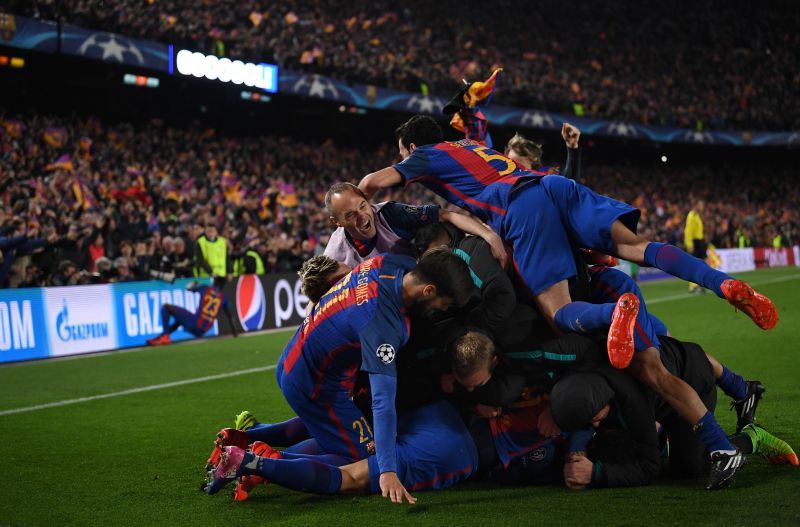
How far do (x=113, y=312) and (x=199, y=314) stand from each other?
1708mm

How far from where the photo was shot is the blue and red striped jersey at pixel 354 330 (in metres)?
4.33

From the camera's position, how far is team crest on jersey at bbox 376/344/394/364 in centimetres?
425

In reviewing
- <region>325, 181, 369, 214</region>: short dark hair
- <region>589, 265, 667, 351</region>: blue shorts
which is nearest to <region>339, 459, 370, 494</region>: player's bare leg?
<region>325, 181, 369, 214</region>: short dark hair

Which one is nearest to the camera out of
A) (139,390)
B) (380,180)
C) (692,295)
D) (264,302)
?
(380,180)

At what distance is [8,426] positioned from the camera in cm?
736

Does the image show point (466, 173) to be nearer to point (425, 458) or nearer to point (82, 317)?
point (425, 458)

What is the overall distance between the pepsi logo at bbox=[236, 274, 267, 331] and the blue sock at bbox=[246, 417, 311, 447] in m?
9.98

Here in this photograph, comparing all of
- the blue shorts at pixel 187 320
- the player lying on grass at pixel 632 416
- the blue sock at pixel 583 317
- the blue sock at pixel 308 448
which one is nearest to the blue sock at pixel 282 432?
the blue sock at pixel 308 448

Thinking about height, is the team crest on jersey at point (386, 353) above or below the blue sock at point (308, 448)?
above

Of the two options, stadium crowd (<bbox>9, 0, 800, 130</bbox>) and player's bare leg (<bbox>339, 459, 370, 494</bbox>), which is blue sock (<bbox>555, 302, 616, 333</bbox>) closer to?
player's bare leg (<bbox>339, 459, 370, 494</bbox>)

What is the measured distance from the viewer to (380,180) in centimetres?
553

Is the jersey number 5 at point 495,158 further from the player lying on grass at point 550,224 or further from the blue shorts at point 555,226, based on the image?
the blue shorts at point 555,226

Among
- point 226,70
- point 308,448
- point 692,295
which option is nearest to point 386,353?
point 308,448

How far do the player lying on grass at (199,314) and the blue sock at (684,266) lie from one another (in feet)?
33.5
